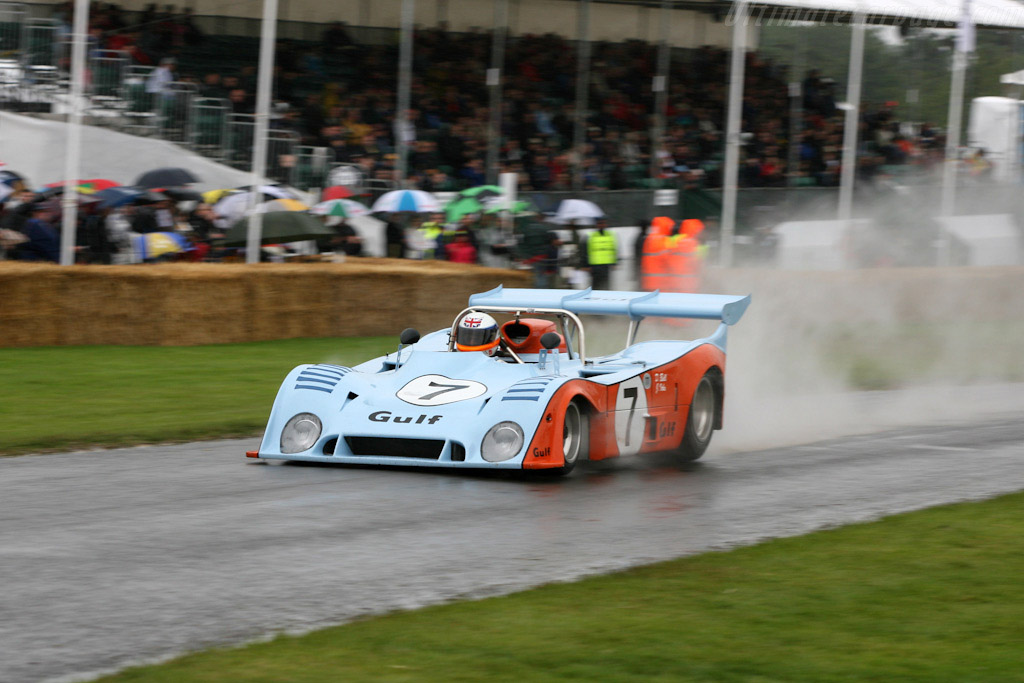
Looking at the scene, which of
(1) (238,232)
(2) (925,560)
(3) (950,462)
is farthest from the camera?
(1) (238,232)

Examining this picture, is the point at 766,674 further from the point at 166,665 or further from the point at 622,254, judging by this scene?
the point at 622,254

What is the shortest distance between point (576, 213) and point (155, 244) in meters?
8.38

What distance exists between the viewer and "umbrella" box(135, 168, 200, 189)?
21.3 metres

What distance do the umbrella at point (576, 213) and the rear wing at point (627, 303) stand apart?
43.2ft

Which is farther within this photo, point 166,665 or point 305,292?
point 305,292

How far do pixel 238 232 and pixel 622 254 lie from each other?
891 cm

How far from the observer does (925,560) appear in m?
6.84

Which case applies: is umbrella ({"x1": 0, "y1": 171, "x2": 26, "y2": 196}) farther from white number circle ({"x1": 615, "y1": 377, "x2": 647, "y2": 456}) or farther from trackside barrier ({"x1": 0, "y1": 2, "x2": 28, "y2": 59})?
white number circle ({"x1": 615, "y1": 377, "x2": 647, "y2": 456})

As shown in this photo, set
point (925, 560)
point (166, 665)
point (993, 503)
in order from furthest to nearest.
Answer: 1. point (993, 503)
2. point (925, 560)
3. point (166, 665)

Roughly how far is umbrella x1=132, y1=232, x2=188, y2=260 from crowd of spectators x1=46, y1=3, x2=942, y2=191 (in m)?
6.43

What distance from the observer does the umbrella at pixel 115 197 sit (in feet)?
61.6

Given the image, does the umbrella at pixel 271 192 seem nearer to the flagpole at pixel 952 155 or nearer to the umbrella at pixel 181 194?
the umbrella at pixel 181 194

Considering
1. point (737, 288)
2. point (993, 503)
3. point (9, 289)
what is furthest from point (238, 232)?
point (993, 503)

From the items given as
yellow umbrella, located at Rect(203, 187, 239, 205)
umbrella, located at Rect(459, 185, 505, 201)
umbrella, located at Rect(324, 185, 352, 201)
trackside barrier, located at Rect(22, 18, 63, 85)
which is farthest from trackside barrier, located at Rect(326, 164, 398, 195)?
trackside barrier, located at Rect(22, 18, 63, 85)
